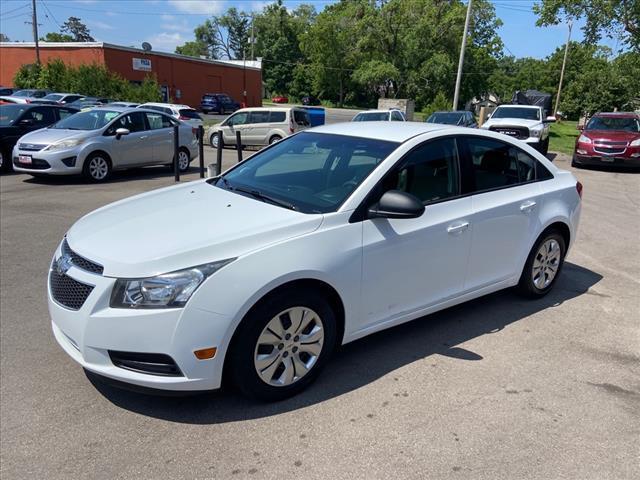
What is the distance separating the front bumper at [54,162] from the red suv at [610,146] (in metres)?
13.7

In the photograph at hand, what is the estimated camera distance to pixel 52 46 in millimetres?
41219

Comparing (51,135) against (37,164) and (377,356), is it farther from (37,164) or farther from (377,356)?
(377,356)

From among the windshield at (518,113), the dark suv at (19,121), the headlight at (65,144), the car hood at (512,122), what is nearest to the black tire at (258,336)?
the headlight at (65,144)

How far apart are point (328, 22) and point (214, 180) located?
72694mm

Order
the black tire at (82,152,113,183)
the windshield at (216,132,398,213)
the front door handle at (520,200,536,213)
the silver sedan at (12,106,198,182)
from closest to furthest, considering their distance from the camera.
A: the windshield at (216,132,398,213)
the front door handle at (520,200,536,213)
the silver sedan at (12,106,198,182)
the black tire at (82,152,113,183)

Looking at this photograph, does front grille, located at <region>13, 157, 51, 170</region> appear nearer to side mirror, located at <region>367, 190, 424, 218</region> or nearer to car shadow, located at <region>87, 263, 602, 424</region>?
car shadow, located at <region>87, 263, 602, 424</region>

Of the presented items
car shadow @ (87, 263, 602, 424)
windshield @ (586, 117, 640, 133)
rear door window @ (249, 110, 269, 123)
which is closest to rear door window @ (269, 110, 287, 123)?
rear door window @ (249, 110, 269, 123)

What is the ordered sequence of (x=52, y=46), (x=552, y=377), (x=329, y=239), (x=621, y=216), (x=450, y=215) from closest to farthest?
(x=329, y=239) → (x=552, y=377) → (x=450, y=215) → (x=621, y=216) → (x=52, y=46)

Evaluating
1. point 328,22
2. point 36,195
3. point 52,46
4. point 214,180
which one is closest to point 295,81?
point 328,22

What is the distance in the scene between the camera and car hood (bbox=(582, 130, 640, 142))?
15295 millimetres

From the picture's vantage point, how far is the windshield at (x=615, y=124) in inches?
640

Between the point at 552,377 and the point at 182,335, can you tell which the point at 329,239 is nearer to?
the point at 182,335

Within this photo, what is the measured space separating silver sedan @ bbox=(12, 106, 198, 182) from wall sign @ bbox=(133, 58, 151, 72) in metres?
31.6

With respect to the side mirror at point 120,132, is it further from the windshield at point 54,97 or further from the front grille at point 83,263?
the windshield at point 54,97
